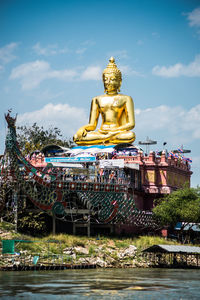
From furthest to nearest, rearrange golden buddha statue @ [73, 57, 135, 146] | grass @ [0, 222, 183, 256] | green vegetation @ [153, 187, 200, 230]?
1. golden buddha statue @ [73, 57, 135, 146]
2. green vegetation @ [153, 187, 200, 230]
3. grass @ [0, 222, 183, 256]

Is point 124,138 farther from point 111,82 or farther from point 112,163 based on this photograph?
point 112,163

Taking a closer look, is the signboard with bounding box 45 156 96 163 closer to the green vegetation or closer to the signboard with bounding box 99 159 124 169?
the signboard with bounding box 99 159 124 169

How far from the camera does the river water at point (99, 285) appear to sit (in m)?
24.4

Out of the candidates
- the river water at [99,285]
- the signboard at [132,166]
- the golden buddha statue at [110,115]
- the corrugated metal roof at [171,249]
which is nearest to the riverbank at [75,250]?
the corrugated metal roof at [171,249]

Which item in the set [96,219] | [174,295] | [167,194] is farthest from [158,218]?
[174,295]

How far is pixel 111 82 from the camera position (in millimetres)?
53938

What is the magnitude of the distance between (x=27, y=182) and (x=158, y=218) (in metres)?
11.6

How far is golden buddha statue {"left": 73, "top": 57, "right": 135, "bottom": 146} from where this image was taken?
5297 cm

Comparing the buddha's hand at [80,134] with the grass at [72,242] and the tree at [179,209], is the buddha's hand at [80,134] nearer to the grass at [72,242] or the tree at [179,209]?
the tree at [179,209]

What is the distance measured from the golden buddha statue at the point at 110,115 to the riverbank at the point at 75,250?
36.7 feet

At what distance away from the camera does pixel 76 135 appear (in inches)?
2115

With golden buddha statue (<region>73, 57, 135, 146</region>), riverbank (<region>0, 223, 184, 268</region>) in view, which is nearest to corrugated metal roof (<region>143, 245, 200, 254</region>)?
riverbank (<region>0, 223, 184, 268</region>)

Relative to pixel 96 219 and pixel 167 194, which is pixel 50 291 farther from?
pixel 167 194

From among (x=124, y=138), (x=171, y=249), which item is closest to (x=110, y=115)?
(x=124, y=138)
